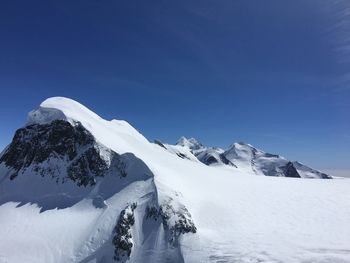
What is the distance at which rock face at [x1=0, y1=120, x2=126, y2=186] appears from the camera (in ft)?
186

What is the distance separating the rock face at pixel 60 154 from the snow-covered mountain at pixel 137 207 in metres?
0.19

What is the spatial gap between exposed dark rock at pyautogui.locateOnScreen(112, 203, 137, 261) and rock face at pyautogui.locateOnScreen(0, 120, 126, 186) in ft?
32.7

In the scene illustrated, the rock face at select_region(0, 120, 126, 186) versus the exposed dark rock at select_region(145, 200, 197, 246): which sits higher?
the rock face at select_region(0, 120, 126, 186)

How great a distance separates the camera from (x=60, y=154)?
198 ft

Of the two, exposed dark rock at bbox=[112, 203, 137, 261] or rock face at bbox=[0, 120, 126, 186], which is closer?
exposed dark rock at bbox=[112, 203, 137, 261]

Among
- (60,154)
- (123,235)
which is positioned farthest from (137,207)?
(60,154)

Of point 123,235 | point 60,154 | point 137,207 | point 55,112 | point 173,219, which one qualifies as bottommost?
point 123,235

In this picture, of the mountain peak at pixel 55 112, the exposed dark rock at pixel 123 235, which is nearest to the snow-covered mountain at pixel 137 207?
the exposed dark rock at pixel 123 235

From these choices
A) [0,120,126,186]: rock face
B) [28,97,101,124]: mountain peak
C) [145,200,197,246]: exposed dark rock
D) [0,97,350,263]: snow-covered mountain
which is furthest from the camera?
[28,97,101,124]: mountain peak

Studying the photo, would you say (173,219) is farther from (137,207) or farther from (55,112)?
(55,112)

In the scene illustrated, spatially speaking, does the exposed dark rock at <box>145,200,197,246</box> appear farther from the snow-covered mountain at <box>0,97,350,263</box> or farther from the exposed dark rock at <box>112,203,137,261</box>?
the exposed dark rock at <box>112,203,137,261</box>

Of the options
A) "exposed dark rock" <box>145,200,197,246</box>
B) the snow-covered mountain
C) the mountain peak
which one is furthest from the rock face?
"exposed dark rock" <box>145,200,197,246</box>

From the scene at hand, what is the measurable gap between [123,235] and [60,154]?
24225 mm

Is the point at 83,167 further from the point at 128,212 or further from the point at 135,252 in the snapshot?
the point at 135,252
